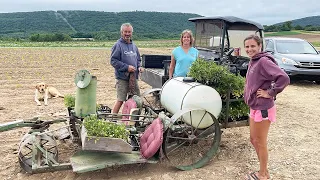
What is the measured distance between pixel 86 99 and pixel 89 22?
120965 mm

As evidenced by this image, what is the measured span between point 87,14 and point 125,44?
129 m

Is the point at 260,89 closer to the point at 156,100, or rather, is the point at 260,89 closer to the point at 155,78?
the point at 156,100

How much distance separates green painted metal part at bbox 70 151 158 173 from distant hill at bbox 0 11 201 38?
102 metres

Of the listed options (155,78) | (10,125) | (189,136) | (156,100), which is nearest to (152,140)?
(189,136)

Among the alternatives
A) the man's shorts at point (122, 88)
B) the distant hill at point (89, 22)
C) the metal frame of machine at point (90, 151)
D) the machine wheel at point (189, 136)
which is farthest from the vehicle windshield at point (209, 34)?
the distant hill at point (89, 22)

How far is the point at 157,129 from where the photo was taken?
4.25 meters

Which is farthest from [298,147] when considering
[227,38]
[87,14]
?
[87,14]

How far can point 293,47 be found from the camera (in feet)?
40.3

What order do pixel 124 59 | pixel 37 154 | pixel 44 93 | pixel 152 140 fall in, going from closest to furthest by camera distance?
1. pixel 37 154
2. pixel 152 140
3. pixel 124 59
4. pixel 44 93

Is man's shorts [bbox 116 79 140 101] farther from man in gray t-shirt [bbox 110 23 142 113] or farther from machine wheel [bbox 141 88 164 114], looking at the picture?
machine wheel [bbox 141 88 164 114]

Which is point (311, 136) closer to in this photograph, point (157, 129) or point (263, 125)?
point (263, 125)

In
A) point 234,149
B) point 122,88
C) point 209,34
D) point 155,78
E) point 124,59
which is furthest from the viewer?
point 209,34

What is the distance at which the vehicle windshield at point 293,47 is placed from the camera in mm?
12031

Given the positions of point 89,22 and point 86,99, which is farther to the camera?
point 89,22
